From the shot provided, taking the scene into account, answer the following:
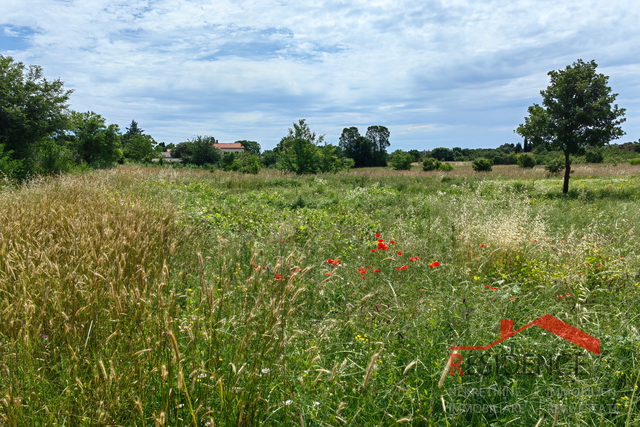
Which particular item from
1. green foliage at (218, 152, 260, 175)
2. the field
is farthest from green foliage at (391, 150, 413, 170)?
the field

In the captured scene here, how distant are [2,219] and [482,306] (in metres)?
5.19

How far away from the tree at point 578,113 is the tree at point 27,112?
69.8ft

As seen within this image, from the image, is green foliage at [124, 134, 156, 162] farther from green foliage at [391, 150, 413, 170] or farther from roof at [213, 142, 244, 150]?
roof at [213, 142, 244, 150]

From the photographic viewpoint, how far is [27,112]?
18000mm

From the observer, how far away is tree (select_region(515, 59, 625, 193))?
45.1 ft

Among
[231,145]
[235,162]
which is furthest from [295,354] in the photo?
[231,145]

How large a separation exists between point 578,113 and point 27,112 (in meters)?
24.1

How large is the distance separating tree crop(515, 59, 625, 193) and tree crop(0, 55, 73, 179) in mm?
21268

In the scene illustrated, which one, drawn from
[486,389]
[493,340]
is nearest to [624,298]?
[493,340]

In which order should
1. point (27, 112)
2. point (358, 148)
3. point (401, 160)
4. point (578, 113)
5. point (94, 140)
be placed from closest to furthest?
point (578, 113) < point (27, 112) < point (94, 140) < point (401, 160) < point (358, 148)

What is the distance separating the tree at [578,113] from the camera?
45.1 ft

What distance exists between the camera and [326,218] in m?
7.28

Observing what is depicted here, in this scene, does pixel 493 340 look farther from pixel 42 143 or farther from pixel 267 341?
pixel 42 143

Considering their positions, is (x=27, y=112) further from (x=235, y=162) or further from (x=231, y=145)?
(x=231, y=145)
